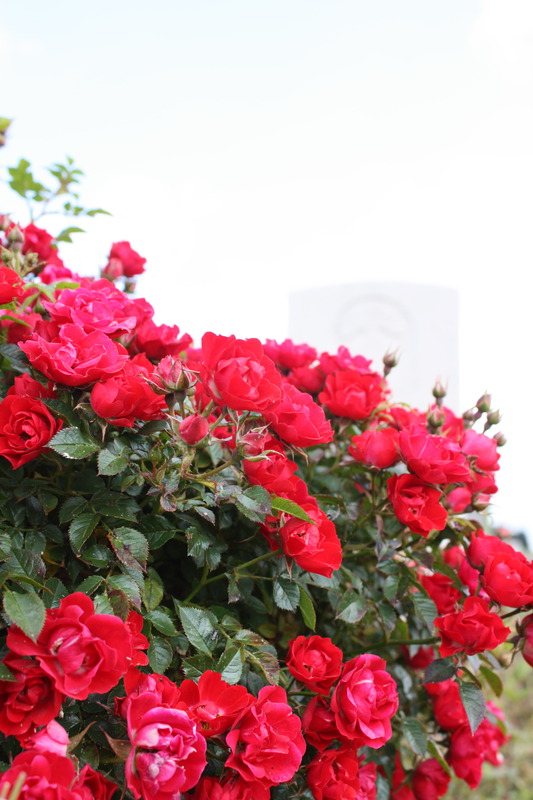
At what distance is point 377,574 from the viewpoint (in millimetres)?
1046

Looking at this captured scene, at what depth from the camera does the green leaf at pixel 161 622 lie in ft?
2.29

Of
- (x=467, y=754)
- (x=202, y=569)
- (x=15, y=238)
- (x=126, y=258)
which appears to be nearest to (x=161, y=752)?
(x=202, y=569)

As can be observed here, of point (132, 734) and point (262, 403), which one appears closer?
point (132, 734)

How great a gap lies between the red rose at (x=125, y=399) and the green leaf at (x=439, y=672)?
0.50 metres

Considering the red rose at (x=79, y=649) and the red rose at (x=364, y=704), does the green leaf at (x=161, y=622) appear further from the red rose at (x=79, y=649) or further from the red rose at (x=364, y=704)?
the red rose at (x=364, y=704)

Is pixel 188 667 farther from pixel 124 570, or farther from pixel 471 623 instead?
pixel 471 623

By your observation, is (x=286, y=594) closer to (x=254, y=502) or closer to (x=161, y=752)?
(x=254, y=502)

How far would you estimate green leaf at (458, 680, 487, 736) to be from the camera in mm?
841

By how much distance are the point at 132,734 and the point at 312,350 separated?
28.3 inches

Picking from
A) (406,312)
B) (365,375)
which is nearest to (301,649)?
(365,375)

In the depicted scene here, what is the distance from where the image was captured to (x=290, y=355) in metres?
1.14

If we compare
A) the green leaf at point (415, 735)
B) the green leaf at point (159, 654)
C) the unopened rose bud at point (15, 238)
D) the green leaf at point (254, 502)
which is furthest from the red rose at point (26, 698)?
the unopened rose bud at point (15, 238)

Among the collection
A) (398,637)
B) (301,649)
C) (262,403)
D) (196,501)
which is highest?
(262,403)

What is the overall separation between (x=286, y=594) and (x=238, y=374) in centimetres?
28
